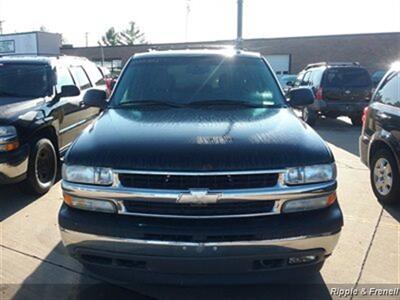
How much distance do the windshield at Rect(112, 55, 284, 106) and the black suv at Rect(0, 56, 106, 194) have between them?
5.64ft

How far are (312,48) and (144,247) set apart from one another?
37.1 metres

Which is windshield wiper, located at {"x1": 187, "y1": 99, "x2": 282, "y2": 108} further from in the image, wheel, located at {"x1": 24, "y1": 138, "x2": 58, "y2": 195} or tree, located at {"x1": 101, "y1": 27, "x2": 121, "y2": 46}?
tree, located at {"x1": 101, "y1": 27, "x2": 121, "y2": 46}

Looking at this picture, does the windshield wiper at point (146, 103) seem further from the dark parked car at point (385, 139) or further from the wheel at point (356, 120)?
the wheel at point (356, 120)

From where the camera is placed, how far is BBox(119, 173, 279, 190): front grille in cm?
277

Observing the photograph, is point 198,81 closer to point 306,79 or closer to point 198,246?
point 198,246

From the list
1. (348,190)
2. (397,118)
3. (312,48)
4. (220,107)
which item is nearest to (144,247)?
(220,107)

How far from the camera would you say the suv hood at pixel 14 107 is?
5.19 m

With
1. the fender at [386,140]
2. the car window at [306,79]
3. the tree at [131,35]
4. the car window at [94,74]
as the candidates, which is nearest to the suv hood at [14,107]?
the car window at [94,74]

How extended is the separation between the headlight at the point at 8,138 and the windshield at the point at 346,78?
30.6ft

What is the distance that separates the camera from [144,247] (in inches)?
107

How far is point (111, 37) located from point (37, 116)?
92134 millimetres

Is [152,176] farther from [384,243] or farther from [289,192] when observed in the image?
[384,243]

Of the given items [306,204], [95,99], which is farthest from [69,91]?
[306,204]

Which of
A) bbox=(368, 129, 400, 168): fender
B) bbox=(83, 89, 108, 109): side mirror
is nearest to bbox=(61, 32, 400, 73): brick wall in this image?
bbox=(368, 129, 400, 168): fender
